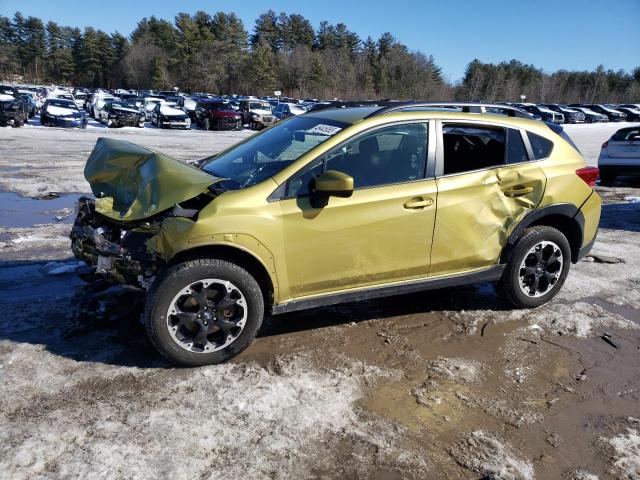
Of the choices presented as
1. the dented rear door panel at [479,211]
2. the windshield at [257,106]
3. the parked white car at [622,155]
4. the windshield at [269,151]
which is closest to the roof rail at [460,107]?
the windshield at [269,151]

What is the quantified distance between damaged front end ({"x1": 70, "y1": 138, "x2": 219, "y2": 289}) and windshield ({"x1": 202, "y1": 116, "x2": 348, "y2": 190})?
33 cm

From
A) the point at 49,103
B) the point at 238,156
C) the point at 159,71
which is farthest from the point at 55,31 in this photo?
the point at 238,156

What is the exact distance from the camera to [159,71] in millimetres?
88125

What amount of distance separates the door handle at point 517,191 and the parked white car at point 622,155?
9.49 meters

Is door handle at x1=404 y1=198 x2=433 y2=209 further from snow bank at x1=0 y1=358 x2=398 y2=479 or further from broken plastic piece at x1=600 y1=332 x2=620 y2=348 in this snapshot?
broken plastic piece at x1=600 y1=332 x2=620 y2=348

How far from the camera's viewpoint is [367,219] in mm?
3877

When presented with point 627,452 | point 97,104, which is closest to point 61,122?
point 97,104

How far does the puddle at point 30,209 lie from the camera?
7538 mm

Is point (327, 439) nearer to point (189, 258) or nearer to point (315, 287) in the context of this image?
point (315, 287)

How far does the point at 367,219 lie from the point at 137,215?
1.67 meters

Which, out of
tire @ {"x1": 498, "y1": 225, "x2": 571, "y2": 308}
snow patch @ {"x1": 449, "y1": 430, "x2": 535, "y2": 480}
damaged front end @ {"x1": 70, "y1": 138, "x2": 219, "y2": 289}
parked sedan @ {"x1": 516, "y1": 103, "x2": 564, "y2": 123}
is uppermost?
parked sedan @ {"x1": 516, "y1": 103, "x2": 564, "y2": 123}

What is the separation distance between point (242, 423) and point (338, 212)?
1.60 m

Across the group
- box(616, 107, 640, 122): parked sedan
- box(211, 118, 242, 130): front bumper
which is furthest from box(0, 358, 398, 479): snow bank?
box(616, 107, 640, 122): parked sedan

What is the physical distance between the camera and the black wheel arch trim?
15.0 feet
